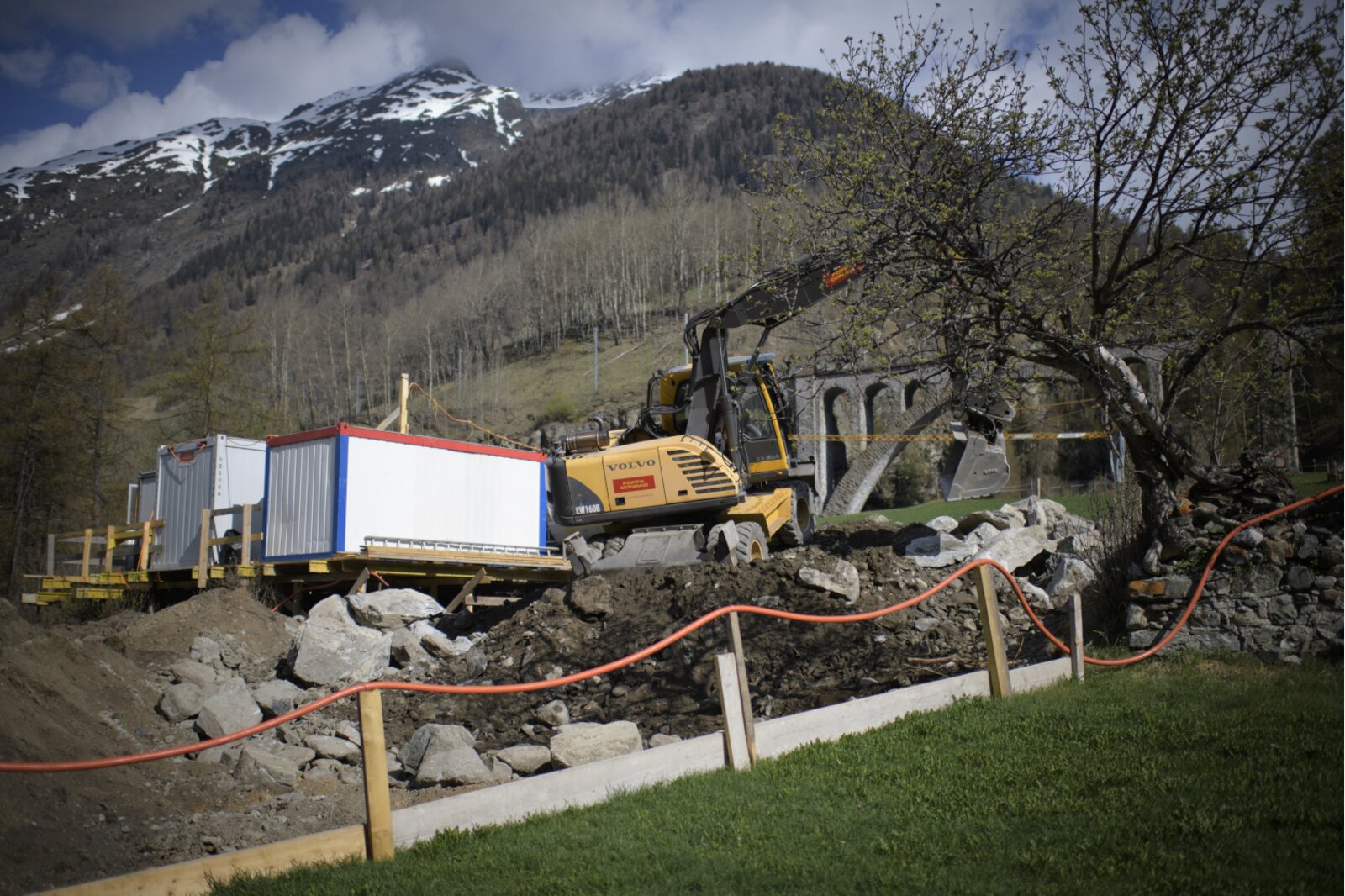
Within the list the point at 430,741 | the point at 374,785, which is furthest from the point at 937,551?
the point at 374,785

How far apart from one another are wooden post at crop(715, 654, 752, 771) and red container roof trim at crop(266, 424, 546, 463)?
38.2 feet

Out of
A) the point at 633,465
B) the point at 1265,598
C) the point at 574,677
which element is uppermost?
the point at 633,465

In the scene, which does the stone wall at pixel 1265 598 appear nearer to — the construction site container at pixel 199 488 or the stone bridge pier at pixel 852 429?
the construction site container at pixel 199 488

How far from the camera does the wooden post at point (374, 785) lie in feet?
14.4

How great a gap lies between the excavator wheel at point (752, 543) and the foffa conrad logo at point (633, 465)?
A: 1606 mm

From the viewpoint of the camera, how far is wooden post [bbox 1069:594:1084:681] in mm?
7539

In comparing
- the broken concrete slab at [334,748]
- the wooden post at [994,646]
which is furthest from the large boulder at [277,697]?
the wooden post at [994,646]

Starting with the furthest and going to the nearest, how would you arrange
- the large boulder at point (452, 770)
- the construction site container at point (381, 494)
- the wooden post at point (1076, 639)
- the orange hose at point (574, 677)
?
the construction site container at point (381, 494), the wooden post at point (1076, 639), the large boulder at point (452, 770), the orange hose at point (574, 677)

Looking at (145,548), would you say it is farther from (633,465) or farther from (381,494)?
(633,465)

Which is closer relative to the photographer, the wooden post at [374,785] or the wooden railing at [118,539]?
the wooden post at [374,785]

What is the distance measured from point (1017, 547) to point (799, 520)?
12.4ft

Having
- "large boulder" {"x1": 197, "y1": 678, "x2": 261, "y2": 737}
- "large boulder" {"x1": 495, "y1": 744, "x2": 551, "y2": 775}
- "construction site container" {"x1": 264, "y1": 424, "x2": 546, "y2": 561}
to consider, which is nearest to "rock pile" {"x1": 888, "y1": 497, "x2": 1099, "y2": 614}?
"large boulder" {"x1": 495, "y1": 744, "x2": 551, "y2": 775}

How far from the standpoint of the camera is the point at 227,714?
32.9 ft

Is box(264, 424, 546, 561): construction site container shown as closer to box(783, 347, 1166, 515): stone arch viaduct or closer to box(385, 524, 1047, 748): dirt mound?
box(385, 524, 1047, 748): dirt mound
